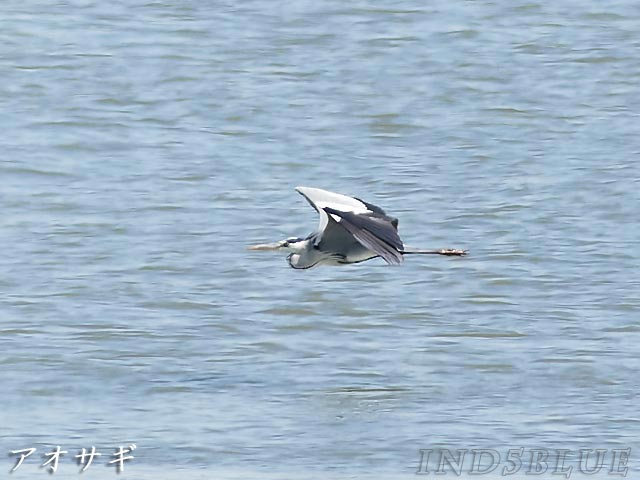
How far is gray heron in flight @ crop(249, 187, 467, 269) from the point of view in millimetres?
8008

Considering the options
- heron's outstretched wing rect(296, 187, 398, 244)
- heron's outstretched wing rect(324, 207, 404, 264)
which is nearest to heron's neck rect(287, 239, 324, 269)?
heron's outstretched wing rect(296, 187, 398, 244)

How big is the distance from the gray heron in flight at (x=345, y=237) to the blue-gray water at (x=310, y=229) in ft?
1.78

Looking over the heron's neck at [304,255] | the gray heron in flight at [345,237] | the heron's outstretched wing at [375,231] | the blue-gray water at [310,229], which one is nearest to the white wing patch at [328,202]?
the gray heron in flight at [345,237]

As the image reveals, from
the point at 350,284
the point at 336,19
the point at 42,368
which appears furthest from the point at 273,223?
the point at 336,19

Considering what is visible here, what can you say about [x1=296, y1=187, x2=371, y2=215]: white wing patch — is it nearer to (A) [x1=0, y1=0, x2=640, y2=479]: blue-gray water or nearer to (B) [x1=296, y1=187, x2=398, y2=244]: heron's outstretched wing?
(B) [x1=296, y1=187, x2=398, y2=244]: heron's outstretched wing

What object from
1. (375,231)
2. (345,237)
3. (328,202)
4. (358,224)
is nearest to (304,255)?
(345,237)

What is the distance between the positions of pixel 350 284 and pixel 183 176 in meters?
2.61

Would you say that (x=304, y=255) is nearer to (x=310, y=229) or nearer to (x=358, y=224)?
(x=358, y=224)

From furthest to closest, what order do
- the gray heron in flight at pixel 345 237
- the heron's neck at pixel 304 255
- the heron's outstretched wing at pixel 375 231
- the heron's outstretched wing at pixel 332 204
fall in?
the heron's neck at pixel 304 255
the heron's outstretched wing at pixel 332 204
the gray heron in flight at pixel 345 237
the heron's outstretched wing at pixel 375 231

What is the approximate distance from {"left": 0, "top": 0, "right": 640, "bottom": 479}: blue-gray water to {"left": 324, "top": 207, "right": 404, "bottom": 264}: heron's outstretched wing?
84cm

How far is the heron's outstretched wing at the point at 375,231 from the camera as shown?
25.8 feet

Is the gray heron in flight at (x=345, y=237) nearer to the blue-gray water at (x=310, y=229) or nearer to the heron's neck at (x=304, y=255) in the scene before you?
the heron's neck at (x=304, y=255)

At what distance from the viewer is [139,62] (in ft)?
53.6

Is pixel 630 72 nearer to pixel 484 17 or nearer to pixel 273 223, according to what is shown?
pixel 484 17
